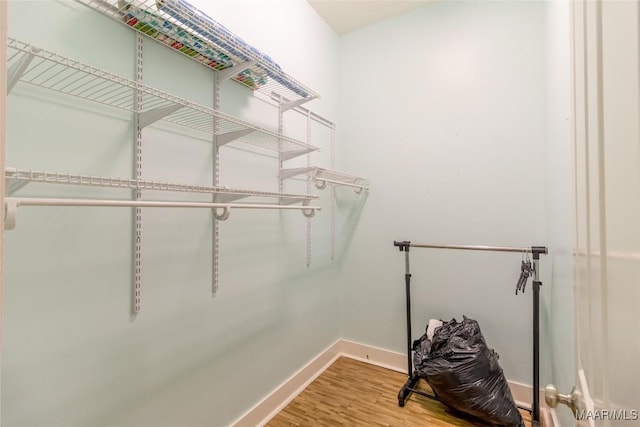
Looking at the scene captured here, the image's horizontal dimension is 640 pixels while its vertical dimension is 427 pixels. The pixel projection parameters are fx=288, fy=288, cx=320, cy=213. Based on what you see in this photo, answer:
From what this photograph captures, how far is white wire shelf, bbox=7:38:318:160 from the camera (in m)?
0.77

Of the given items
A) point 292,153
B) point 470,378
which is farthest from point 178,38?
point 470,378

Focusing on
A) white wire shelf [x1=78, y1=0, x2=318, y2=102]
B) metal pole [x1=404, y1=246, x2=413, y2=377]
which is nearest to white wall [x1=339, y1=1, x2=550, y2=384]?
metal pole [x1=404, y1=246, x2=413, y2=377]

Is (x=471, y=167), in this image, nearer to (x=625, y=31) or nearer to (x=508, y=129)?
(x=508, y=129)

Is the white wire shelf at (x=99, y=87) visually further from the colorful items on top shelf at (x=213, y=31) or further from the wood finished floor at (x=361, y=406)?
the wood finished floor at (x=361, y=406)

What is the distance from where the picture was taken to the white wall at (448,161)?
194 cm

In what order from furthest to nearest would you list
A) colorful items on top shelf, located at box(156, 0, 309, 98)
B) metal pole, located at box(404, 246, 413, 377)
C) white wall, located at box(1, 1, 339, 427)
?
metal pole, located at box(404, 246, 413, 377), colorful items on top shelf, located at box(156, 0, 309, 98), white wall, located at box(1, 1, 339, 427)

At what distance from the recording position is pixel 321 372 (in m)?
2.29

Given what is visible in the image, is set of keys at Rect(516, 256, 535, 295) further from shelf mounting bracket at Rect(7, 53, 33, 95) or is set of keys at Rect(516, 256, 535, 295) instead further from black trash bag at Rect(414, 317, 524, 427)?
shelf mounting bracket at Rect(7, 53, 33, 95)

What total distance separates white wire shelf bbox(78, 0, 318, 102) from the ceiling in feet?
3.74

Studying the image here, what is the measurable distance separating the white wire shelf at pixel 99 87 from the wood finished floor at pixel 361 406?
1717 millimetres

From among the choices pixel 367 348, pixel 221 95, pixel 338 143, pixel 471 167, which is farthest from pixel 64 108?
pixel 367 348

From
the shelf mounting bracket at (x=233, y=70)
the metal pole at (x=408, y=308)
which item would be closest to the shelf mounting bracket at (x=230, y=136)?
the shelf mounting bracket at (x=233, y=70)

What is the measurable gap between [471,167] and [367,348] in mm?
1698

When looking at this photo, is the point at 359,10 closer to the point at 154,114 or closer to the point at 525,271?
the point at 154,114
